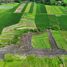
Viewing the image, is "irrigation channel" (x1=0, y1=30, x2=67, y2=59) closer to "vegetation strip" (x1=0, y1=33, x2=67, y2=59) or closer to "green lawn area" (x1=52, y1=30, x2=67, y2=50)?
"vegetation strip" (x1=0, y1=33, x2=67, y2=59)

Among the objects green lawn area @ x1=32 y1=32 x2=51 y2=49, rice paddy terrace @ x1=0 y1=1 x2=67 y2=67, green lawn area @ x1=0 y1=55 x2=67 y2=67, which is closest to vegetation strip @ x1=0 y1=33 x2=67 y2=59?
rice paddy terrace @ x1=0 y1=1 x2=67 y2=67

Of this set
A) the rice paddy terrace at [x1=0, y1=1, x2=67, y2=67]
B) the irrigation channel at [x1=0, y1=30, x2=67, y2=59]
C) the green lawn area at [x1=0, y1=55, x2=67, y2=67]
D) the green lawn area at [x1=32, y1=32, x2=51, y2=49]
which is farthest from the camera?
the green lawn area at [x1=32, y1=32, x2=51, y2=49]

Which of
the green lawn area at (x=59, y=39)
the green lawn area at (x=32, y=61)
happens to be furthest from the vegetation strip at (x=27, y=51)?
the green lawn area at (x=59, y=39)

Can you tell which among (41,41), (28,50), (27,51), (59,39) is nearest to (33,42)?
(41,41)

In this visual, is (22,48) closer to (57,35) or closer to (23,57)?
(23,57)

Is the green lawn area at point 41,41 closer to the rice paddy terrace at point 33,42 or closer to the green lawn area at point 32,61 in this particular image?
the rice paddy terrace at point 33,42

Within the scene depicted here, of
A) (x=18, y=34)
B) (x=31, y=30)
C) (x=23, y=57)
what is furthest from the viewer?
(x=31, y=30)

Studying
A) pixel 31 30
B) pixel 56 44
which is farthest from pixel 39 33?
pixel 56 44

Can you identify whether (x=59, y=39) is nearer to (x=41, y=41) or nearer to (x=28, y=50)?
(x=41, y=41)
